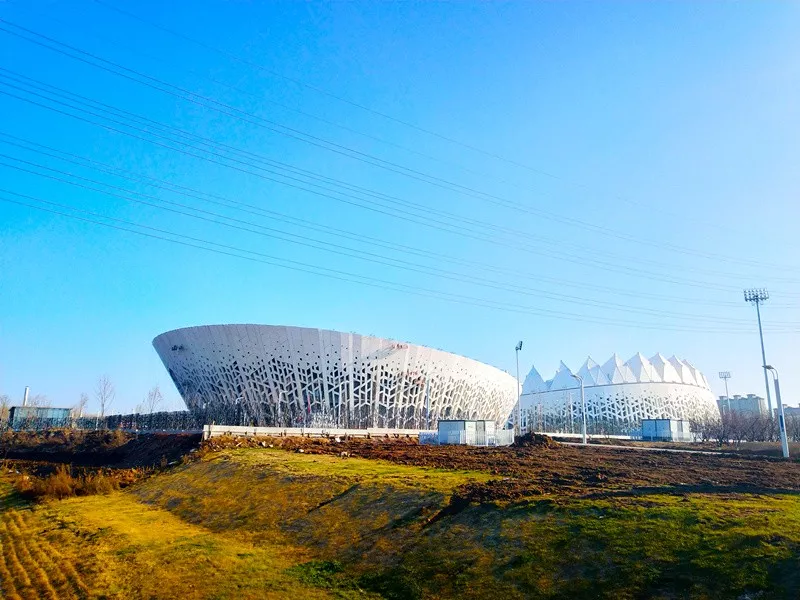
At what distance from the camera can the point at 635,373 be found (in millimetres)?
136250

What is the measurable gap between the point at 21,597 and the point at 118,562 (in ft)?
8.37

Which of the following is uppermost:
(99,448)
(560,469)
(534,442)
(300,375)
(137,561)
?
(300,375)

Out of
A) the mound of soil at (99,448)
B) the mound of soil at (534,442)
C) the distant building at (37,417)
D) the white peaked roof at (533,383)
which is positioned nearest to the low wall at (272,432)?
the mound of soil at (99,448)

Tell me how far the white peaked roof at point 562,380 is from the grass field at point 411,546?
127 meters

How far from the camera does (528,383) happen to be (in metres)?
161

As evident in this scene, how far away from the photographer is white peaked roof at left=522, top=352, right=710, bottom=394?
135m

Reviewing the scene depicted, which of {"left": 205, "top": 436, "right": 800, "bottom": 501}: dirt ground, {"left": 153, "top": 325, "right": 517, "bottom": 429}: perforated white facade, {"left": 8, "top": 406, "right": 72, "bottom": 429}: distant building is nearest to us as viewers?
{"left": 205, "top": 436, "right": 800, "bottom": 501}: dirt ground

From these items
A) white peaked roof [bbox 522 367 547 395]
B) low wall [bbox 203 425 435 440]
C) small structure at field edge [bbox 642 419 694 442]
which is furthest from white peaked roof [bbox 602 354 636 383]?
low wall [bbox 203 425 435 440]

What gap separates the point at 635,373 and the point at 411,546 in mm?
133962

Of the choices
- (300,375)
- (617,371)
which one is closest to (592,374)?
(617,371)

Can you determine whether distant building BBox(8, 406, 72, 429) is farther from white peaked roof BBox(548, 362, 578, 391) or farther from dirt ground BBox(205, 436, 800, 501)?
white peaked roof BBox(548, 362, 578, 391)

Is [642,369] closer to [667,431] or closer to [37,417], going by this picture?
[667,431]

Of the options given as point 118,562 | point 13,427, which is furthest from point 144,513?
point 13,427

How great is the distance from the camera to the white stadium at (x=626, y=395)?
410 ft
